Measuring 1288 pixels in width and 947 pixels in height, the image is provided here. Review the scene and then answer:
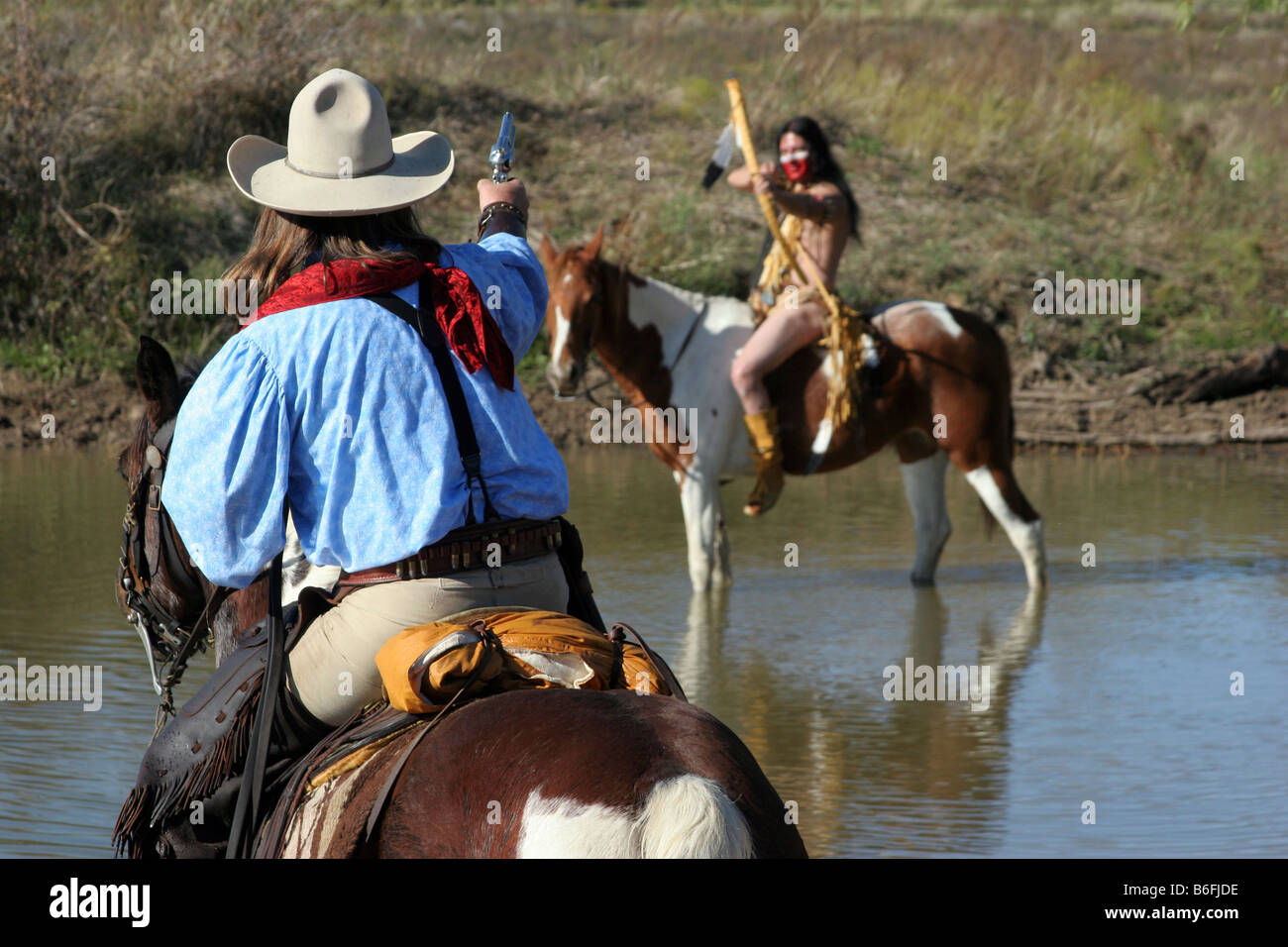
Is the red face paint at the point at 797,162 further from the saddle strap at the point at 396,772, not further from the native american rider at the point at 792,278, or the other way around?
the saddle strap at the point at 396,772

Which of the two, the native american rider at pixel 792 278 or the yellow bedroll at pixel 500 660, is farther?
the native american rider at pixel 792 278

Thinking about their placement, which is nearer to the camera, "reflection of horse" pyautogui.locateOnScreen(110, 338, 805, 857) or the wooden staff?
"reflection of horse" pyautogui.locateOnScreen(110, 338, 805, 857)

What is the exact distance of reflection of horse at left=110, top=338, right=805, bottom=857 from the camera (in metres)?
2.10

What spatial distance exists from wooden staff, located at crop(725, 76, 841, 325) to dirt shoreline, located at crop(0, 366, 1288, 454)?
13.6ft

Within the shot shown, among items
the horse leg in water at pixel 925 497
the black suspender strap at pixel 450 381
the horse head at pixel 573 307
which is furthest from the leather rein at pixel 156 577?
the horse leg in water at pixel 925 497

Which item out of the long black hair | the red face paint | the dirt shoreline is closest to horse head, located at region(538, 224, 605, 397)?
the red face paint

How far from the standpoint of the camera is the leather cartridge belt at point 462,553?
278cm

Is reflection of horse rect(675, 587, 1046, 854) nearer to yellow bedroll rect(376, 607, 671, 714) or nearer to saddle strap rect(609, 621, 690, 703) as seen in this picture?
saddle strap rect(609, 621, 690, 703)

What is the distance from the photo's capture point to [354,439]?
272 centimetres

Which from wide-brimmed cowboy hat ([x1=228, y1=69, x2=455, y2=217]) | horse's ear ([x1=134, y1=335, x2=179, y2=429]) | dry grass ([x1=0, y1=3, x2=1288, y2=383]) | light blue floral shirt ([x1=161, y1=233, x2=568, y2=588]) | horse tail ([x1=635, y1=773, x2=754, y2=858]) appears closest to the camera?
horse tail ([x1=635, y1=773, x2=754, y2=858])

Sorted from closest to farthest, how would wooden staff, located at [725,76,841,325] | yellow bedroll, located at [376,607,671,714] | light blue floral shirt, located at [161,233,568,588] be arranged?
yellow bedroll, located at [376,607,671,714], light blue floral shirt, located at [161,233,568,588], wooden staff, located at [725,76,841,325]

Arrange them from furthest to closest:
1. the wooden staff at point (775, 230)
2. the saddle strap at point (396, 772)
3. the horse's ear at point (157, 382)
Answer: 1. the wooden staff at point (775, 230)
2. the horse's ear at point (157, 382)
3. the saddle strap at point (396, 772)

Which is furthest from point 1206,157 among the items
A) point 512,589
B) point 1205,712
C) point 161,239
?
point 512,589

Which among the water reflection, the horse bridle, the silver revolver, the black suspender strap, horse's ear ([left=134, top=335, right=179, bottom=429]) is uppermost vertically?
the silver revolver
